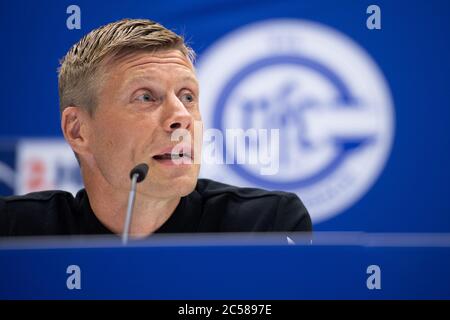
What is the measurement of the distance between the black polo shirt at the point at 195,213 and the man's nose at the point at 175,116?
8.5 inches

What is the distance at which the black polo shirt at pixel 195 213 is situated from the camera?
2.48 metres

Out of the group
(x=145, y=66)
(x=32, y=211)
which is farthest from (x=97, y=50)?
(x=32, y=211)

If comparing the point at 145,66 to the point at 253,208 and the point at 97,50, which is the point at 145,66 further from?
the point at 253,208

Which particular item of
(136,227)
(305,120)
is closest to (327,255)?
(305,120)

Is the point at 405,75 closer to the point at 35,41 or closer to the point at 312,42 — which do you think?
the point at 312,42

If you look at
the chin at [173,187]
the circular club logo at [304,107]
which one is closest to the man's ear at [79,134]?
the chin at [173,187]

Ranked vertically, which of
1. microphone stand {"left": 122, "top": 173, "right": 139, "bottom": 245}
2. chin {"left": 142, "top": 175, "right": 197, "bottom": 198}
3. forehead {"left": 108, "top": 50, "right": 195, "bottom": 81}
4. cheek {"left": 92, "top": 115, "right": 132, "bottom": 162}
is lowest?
microphone stand {"left": 122, "top": 173, "right": 139, "bottom": 245}

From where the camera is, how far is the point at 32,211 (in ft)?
8.23

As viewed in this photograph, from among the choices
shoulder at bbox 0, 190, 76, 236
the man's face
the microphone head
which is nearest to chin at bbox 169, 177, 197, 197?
the man's face

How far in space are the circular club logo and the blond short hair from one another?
16 cm

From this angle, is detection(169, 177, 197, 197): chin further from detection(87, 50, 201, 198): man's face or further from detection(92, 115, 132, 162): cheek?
detection(92, 115, 132, 162): cheek

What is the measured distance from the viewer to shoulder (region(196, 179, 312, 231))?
2.48 metres

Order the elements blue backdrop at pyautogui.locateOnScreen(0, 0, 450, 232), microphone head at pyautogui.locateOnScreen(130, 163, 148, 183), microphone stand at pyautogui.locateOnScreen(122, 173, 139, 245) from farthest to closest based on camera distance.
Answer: blue backdrop at pyautogui.locateOnScreen(0, 0, 450, 232) → microphone head at pyautogui.locateOnScreen(130, 163, 148, 183) → microphone stand at pyautogui.locateOnScreen(122, 173, 139, 245)

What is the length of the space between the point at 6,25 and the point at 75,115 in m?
0.39
